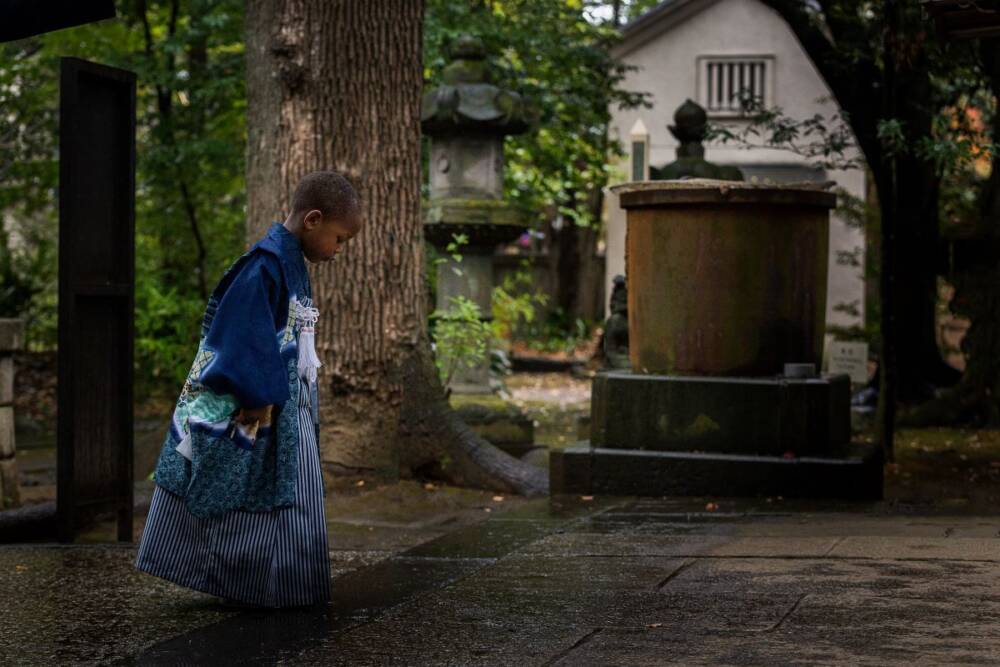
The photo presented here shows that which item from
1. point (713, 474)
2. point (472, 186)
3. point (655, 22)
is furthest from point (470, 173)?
point (655, 22)

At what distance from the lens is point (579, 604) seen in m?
5.00

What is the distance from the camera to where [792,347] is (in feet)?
27.0

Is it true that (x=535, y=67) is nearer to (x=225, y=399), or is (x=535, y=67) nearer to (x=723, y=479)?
(x=723, y=479)

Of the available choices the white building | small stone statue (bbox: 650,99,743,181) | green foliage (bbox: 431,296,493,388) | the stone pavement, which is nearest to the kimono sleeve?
the stone pavement

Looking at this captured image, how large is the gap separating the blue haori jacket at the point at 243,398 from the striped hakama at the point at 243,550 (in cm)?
6

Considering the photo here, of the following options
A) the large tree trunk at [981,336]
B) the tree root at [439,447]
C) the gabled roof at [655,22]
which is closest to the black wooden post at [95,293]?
the tree root at [439,447]

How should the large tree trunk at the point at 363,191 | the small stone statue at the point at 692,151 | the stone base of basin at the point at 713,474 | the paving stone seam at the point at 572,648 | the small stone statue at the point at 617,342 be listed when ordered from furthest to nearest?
the small stone statue at the point at 617,342 < the small stone statue at the point at 692,151 < the large tree trunk at the point at 363,191 < the stone base of basin at the point at 713,474 < the paving stone seam at the point at 572,648

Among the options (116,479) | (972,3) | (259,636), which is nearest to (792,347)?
(972,3)

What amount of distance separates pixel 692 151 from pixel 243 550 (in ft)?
24.6

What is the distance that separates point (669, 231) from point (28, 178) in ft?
39.4

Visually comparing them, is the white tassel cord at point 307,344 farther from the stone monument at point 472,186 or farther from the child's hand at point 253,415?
the stone monument at point 472,186

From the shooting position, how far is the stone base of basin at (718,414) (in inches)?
317

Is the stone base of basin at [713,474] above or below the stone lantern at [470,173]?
below

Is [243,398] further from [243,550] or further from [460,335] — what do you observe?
[460,335]
